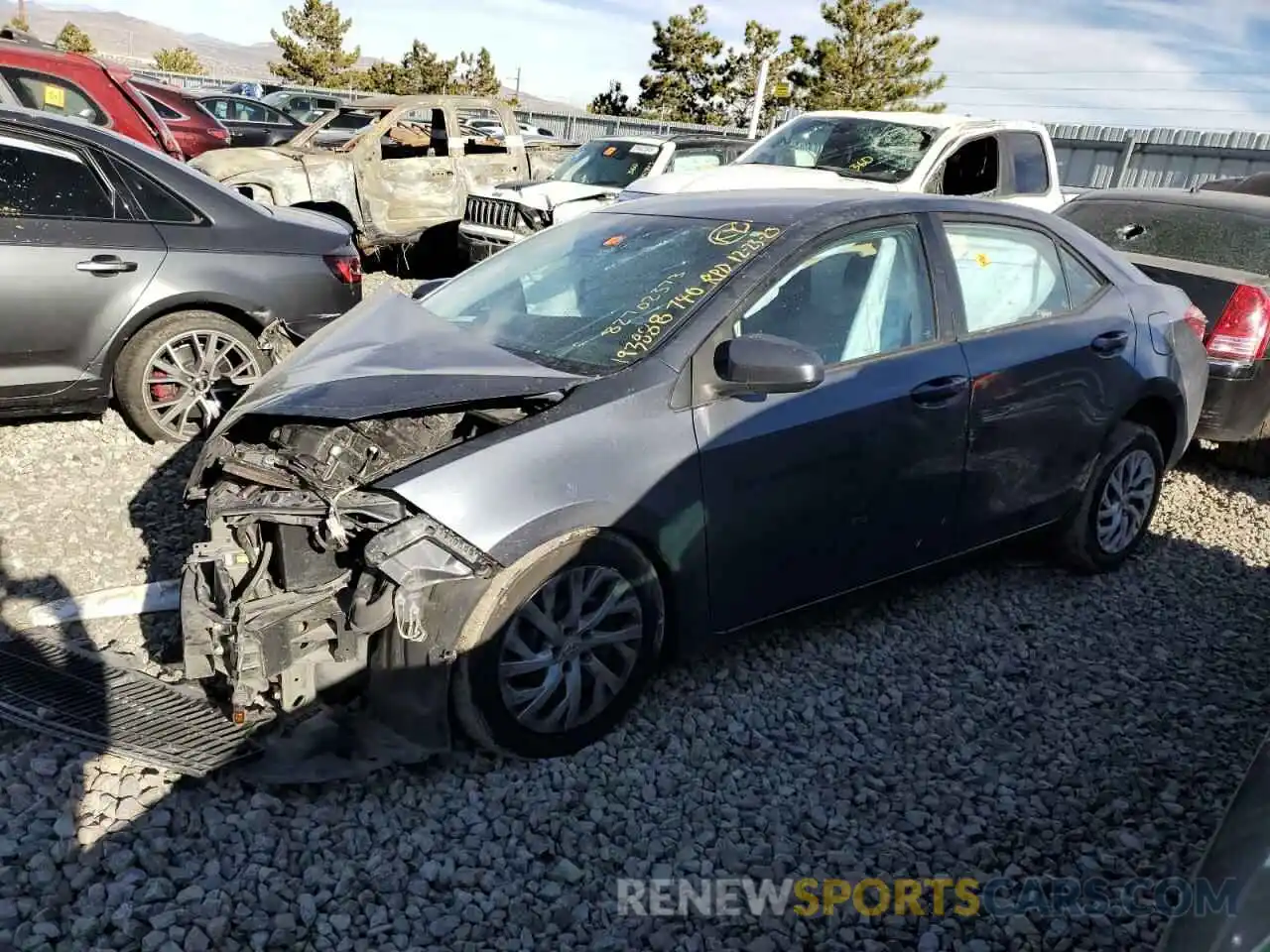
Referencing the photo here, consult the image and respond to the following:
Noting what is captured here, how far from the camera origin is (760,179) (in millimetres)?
8633

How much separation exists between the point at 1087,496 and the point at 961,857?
2193mm

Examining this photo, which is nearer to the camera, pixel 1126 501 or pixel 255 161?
pixel 1126 501

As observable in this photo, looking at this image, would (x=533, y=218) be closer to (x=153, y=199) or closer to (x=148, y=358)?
(x=153, y=199)

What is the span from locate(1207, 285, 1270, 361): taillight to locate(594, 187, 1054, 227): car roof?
6.94 feet

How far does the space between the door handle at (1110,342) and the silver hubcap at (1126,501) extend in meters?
0.53

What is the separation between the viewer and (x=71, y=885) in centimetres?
248

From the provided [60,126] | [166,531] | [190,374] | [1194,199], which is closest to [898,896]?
[166,531]

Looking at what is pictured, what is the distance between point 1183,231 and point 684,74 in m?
37.9

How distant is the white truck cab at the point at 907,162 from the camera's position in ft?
27.8

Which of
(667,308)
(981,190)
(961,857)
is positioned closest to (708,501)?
(667,308)

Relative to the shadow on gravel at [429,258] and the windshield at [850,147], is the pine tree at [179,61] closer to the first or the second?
the shadow on gravel at [429,258]

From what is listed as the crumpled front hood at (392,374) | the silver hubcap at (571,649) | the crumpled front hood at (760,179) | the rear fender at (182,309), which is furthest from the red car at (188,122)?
the silver hubcap at (571,649)

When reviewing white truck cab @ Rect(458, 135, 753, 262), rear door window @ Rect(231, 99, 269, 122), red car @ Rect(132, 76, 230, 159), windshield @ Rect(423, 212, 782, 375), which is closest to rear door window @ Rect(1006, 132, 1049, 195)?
white truck cab @ Rect(458, 135, 753, 262)

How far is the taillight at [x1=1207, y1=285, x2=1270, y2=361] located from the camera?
5645 mm
